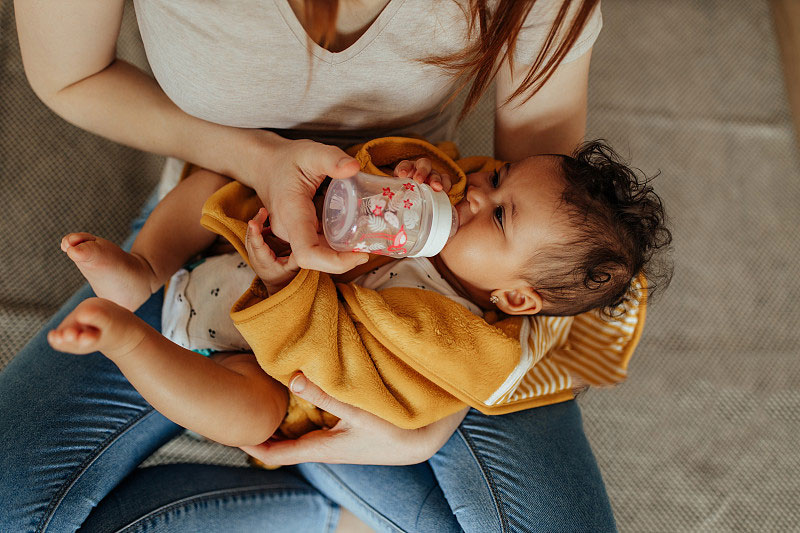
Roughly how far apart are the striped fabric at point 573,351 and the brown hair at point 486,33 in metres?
0.47

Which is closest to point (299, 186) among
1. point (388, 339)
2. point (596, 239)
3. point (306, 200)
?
point (306, 200)

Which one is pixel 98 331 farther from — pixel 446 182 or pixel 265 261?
pixel 446 182

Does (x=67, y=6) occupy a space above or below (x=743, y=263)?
above

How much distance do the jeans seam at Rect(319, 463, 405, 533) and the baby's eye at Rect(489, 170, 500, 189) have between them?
0.65 meters

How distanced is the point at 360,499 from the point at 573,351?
1.74 feet

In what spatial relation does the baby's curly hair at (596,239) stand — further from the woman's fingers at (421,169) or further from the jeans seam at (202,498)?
the jeans seam at (202,498)

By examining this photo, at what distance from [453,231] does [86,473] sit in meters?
0.75

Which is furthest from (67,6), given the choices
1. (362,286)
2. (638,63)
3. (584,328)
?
(638,63)

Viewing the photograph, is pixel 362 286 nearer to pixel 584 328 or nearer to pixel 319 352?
pixel 319 352

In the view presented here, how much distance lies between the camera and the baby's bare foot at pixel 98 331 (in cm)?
64

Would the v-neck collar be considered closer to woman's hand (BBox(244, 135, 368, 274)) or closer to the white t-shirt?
the white t-shirt

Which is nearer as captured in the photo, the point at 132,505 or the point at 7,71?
the point at 132,505

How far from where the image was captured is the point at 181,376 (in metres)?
0.78

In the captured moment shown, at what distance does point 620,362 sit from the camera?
1131mm
